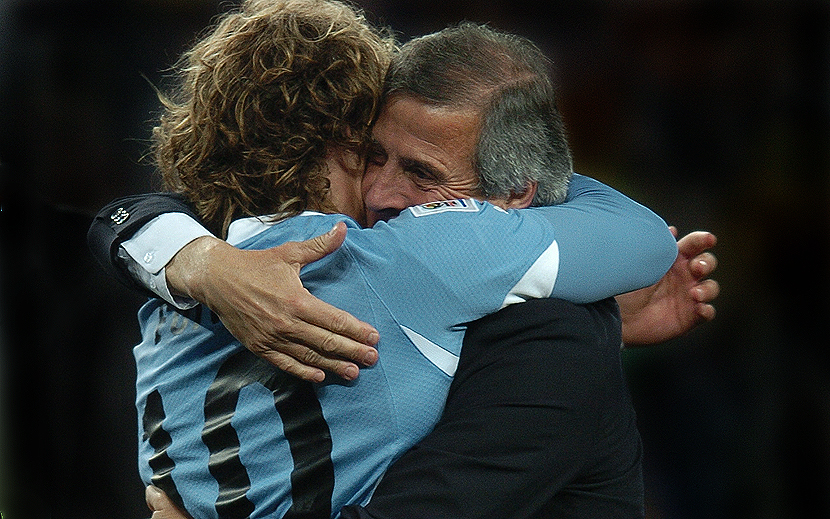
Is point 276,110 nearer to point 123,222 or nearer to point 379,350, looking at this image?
point 123,222

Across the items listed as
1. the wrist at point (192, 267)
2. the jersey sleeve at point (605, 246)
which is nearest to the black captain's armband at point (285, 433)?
the wrist at point (192, 267)

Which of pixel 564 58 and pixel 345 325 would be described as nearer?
pixel 345 325

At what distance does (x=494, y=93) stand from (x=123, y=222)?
0.58 metres

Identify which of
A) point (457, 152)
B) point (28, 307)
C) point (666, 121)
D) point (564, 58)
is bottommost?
point (28, 307)

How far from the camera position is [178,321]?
3.79ft

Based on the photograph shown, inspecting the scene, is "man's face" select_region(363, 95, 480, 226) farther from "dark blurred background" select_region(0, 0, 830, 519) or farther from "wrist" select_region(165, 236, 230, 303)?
"dark blurred background" select_region(0, 0, 830, 519)

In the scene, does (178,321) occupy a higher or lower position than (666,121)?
higher

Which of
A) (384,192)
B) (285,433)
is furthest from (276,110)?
(285,433)

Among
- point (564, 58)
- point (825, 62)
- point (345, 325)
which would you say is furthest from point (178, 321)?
point (825, 62)

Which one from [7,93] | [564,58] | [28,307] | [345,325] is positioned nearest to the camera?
[345,325]

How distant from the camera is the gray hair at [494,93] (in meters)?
Answer: 1.22

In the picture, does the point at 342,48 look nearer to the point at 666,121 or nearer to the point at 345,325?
the point at 345,325

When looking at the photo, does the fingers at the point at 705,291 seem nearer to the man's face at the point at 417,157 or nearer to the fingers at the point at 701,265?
the fingers at the point at 701,265

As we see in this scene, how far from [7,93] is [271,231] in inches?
65.9
